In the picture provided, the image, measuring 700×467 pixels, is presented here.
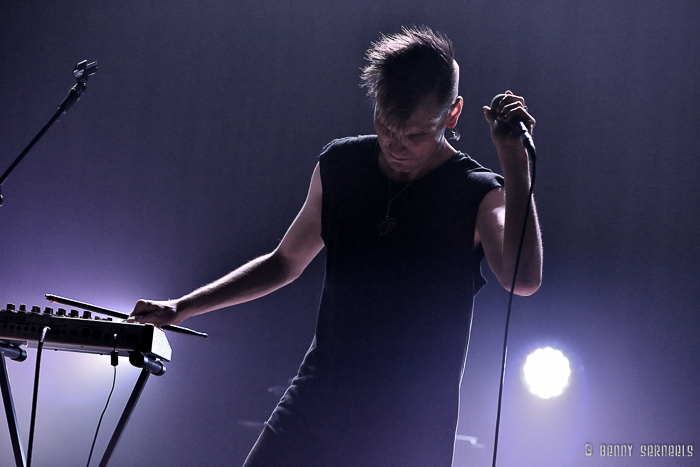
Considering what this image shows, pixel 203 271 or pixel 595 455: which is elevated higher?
pixel 203 271

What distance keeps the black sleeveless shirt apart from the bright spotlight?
2111 millimetres

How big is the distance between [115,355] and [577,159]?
279cm

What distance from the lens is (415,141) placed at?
45.5 inches

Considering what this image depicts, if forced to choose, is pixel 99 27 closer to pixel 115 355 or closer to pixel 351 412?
pixel 115 355

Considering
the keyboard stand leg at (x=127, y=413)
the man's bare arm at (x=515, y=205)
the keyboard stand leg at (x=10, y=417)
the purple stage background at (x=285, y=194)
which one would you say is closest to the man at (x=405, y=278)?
the man's bare arm at (x=515, y=205)

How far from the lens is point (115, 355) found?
4.03 feet

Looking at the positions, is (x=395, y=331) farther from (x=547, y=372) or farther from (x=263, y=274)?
(x=547, y=372)

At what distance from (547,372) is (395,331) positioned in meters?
2.22

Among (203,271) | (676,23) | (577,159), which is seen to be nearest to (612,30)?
(676,23)

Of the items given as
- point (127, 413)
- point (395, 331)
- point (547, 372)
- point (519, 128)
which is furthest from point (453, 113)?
point (547, 372)

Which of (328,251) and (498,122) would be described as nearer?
(498,122)

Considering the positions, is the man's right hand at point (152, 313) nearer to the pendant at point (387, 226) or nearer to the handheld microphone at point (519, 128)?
the pendant at point (387, 226)

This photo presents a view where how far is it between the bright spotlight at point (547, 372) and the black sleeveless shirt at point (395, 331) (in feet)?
6.93

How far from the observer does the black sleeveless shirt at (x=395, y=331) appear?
107 centimetres
